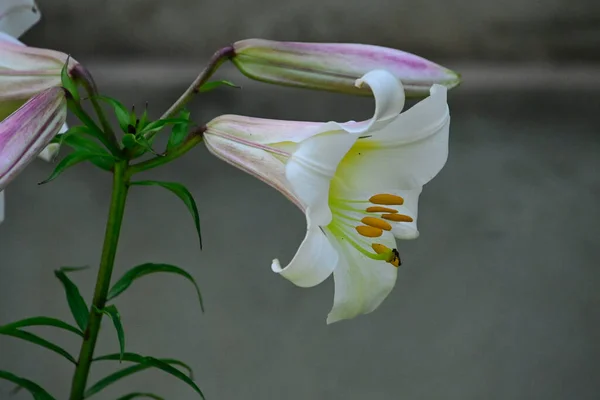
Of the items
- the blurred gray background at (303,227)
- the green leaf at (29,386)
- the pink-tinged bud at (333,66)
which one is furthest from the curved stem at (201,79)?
the blurred gray background at (303,227)

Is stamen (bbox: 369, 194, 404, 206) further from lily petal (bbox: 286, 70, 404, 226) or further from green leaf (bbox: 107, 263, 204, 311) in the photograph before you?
green leaf (bbox: 107, 263, 204, 311)

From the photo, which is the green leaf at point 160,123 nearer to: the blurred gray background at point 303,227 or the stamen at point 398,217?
the stamen at point 398,217

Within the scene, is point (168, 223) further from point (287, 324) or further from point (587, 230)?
point (587, 230)

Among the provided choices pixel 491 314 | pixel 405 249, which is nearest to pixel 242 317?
pixel 405 249

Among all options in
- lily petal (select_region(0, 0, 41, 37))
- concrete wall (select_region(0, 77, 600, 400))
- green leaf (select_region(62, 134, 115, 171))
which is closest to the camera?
green leaf (select_region(62, 134, 115, 171))

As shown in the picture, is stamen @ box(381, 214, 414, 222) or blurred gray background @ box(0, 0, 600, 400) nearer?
stamen @ box(381, 214, 414, 222)

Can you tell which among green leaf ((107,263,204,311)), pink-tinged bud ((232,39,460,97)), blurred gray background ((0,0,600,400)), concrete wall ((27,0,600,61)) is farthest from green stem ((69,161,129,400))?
concrete wall ((27,0,600,61))

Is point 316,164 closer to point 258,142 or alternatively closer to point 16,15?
point 258,142
